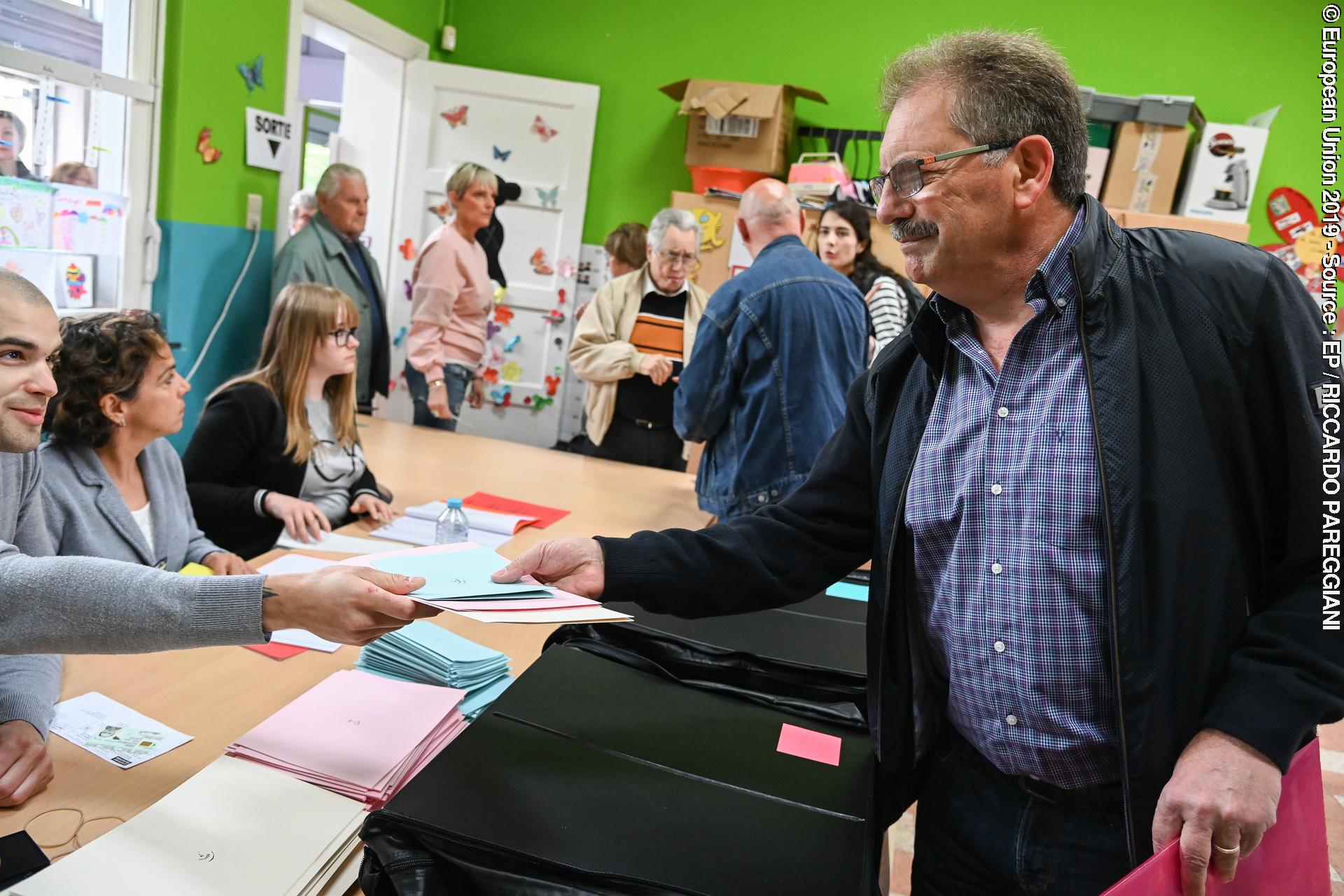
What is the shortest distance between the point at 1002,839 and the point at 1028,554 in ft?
1.14

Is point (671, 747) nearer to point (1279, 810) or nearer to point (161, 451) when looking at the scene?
point (1279, 810)

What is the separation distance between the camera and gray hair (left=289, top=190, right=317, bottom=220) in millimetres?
4504

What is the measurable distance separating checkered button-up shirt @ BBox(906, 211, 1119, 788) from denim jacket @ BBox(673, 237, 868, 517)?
4.63 feet

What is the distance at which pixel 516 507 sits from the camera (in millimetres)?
2678

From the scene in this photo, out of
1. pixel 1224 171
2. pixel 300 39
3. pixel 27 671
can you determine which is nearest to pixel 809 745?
pixel 27 671

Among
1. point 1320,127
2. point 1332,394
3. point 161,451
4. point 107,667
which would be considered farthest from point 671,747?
point 1320,127

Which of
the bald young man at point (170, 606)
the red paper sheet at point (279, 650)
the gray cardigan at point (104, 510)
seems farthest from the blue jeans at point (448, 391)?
the bald young man at point (170, 606)

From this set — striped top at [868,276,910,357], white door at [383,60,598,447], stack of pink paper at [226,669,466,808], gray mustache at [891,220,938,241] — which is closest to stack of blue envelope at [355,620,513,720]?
stack of pink paper at [226,669,466,808]

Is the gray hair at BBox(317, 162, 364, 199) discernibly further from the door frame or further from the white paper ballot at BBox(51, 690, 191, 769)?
the white paper ballot at BBox(51, 690, 191, 769)

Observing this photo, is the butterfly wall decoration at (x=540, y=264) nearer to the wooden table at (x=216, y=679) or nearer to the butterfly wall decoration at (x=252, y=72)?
the butterfly wall decoration at (x=252, y=72)

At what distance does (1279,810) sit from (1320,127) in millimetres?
5251

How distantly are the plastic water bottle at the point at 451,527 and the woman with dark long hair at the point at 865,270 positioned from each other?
6.25 feet

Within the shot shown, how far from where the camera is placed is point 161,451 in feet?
6.76

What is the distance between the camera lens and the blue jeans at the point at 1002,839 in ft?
3.49
